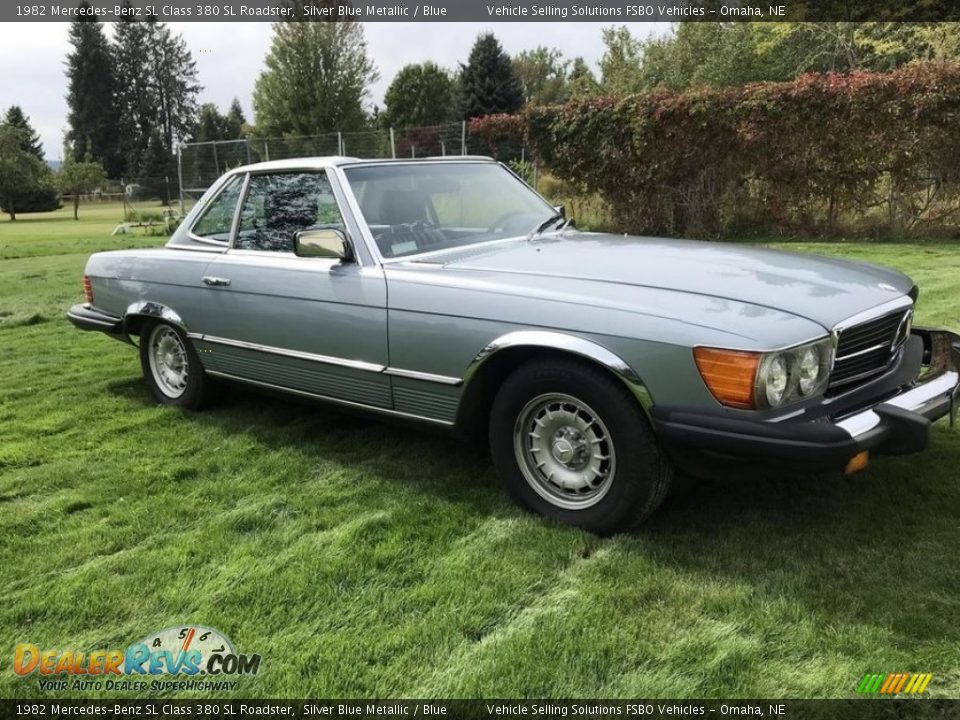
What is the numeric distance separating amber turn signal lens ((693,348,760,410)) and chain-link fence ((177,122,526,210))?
46.8 feet

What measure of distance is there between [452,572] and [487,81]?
168ft

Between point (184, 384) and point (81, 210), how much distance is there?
44.0 meters

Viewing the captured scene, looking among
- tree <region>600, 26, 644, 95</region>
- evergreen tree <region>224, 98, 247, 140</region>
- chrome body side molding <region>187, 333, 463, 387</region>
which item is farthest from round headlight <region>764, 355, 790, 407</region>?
evergreen tree <region>224, 98, 247, 140</region>

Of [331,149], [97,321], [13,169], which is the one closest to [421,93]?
[13,169]

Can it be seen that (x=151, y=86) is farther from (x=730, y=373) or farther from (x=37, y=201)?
(x=730, y=373)

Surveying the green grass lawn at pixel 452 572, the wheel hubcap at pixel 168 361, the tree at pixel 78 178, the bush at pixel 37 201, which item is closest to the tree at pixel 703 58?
the tree at pixel 78 178

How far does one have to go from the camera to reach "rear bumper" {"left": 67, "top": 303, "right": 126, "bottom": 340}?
5211 millimetres

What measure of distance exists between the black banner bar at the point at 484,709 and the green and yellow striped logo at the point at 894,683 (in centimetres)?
3

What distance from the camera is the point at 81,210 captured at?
4297 cm

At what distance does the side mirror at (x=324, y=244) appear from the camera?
3748mm

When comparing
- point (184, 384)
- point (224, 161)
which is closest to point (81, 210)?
point (224, 161)

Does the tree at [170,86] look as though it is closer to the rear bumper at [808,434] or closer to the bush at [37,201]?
the bush at [37,201]

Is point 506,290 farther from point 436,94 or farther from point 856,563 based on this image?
point 436,94

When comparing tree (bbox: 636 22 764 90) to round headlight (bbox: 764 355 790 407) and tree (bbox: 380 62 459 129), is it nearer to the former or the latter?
tree (bbox: 380 62 459 129)
